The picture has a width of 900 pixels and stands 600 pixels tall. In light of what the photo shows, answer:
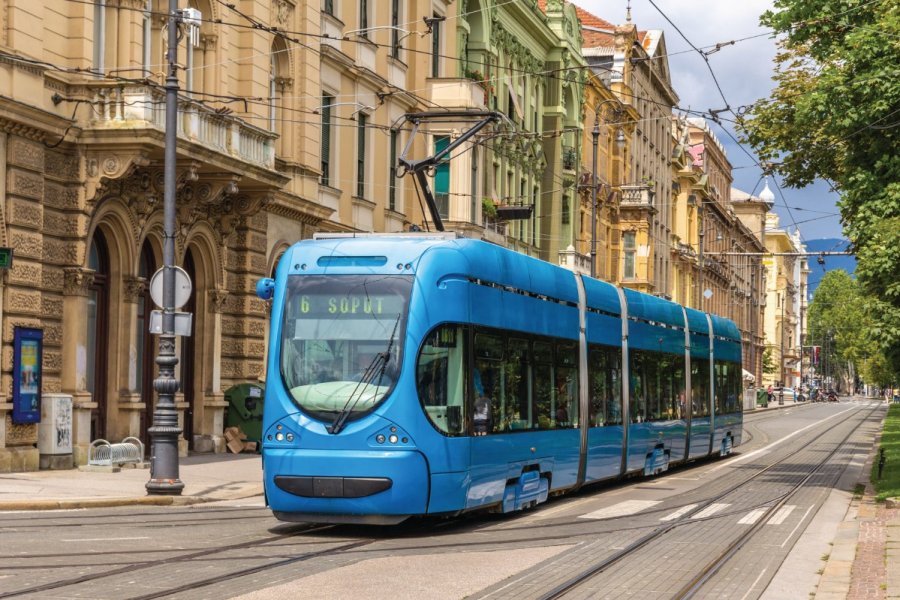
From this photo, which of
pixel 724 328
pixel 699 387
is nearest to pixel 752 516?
pixel 699 387

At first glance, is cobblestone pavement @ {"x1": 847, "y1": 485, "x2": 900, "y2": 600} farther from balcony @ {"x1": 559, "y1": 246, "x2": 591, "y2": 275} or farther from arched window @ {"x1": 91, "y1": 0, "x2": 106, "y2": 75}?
balcony @ {"x1": 559, "y1": 246, "x2": 591, "y2": 275}

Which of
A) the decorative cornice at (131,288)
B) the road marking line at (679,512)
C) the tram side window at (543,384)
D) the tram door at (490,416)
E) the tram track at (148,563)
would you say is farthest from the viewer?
the decorative cornice at (131,288)

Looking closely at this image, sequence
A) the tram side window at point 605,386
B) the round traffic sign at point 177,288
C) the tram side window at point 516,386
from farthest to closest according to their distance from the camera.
A: the tram side window at point 605,386 → the round traffic sign at point 177,288 → the tram side window at point 516,386

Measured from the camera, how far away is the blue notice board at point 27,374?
75.7 feet

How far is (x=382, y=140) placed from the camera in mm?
38594

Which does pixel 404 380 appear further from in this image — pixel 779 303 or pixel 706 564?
pixel 779 303

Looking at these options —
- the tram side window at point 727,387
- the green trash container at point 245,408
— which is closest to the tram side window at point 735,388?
the tram side window at point 727,387

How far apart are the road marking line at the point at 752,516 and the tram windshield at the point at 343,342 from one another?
568 centimetres

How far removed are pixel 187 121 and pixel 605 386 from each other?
28.7 ft

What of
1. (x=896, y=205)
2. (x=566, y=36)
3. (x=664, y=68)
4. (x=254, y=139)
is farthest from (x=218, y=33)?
(x=664, y=68)

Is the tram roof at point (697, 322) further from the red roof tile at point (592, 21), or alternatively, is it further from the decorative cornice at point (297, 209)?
the red roof tile at point (592, 21)

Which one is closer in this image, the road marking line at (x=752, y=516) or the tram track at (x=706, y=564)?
the tram track at (x=706, y=564)

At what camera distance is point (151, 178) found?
87.4ft

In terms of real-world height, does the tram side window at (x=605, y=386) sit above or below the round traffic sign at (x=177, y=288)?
below
